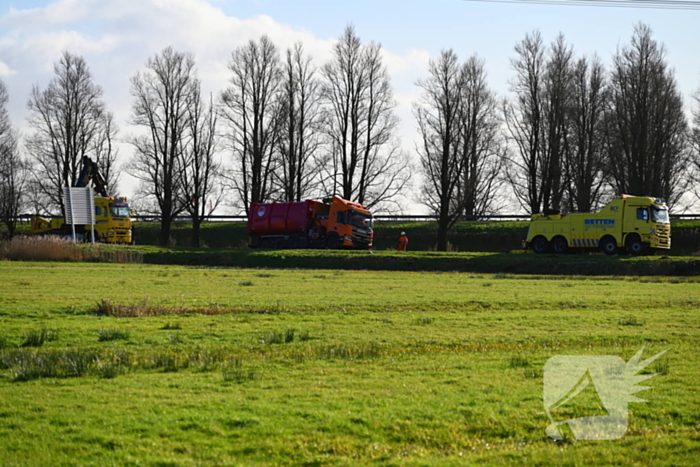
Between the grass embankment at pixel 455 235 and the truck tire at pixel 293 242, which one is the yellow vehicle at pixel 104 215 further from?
the truck tire at pixel 293 242

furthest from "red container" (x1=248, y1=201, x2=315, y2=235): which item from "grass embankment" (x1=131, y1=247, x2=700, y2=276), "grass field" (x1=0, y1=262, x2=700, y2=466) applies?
"grass field" (x1=0, y1=262, x2=700, y2=466)

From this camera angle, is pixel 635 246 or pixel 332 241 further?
pixel 332 241

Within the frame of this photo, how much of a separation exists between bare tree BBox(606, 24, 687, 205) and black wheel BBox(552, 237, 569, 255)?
12183mm

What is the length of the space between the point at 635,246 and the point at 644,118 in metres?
15.2

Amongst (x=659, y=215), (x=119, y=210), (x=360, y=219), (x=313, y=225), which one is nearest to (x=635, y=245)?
(x=659, y=215)

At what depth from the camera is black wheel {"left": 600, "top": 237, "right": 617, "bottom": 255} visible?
143 feet

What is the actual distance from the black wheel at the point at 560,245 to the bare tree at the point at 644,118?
40.0 ft

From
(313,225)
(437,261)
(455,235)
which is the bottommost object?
(437,261)

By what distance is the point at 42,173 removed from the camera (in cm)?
6475

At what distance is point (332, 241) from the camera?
52375 mm

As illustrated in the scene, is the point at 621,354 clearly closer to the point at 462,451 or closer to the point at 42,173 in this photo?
the point at 462,451

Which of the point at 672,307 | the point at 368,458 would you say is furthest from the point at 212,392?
the point at 672,307

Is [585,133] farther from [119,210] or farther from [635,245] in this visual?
[119,210]

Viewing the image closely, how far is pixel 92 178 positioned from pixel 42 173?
11270 millimetres
